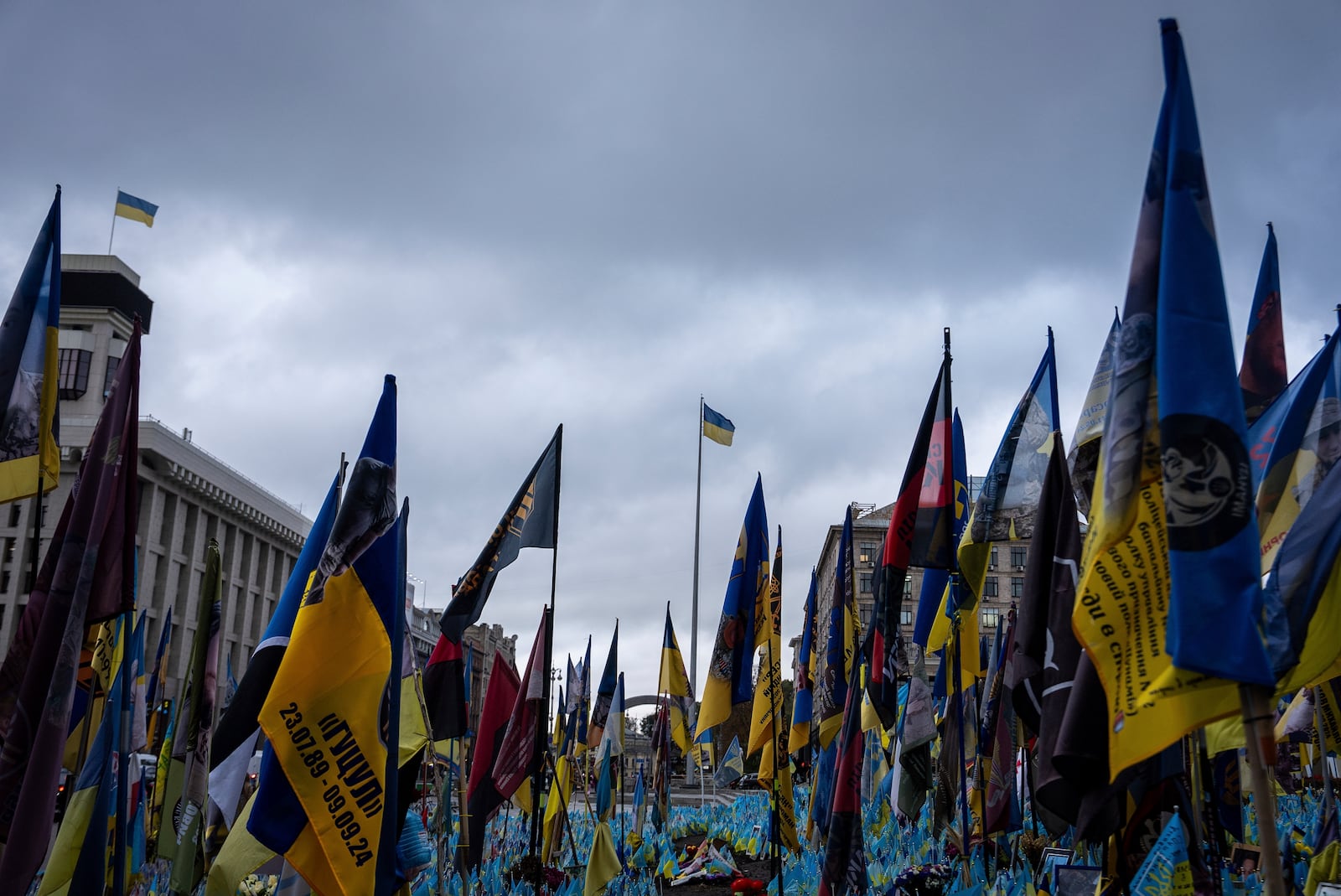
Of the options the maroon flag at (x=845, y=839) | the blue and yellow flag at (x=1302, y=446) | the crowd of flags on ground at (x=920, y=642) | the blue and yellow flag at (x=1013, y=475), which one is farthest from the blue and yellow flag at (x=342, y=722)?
the blue and yellow flag at (x=1302, y=446)

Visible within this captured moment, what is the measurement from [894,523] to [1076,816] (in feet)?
13.2

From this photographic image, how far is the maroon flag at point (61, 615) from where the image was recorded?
6082 mm

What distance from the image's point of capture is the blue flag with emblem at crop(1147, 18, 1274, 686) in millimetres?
3549

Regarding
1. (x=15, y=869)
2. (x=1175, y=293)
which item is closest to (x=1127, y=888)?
(x=1175, y=293)

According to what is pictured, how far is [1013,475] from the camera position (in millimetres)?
8539

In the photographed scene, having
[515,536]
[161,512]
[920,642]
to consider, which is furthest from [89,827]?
[161,512]

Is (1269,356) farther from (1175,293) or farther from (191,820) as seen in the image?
(191,820)

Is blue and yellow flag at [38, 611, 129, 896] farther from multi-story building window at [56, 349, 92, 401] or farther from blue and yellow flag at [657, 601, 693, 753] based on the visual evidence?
multi-story building window at [56, 349, 92, 401]

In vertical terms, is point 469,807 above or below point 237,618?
below

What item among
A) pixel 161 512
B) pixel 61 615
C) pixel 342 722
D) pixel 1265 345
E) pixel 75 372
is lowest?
pixel 342 722

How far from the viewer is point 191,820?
32.2ft

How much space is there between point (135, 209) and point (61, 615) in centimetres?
3099

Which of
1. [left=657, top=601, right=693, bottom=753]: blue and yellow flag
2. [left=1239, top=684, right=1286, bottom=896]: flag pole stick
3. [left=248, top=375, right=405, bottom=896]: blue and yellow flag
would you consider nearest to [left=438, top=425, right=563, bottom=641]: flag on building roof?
[left=248, top=375, right=405, bottom=896]: blue and yellow flag

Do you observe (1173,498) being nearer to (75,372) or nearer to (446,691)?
(446,691)
